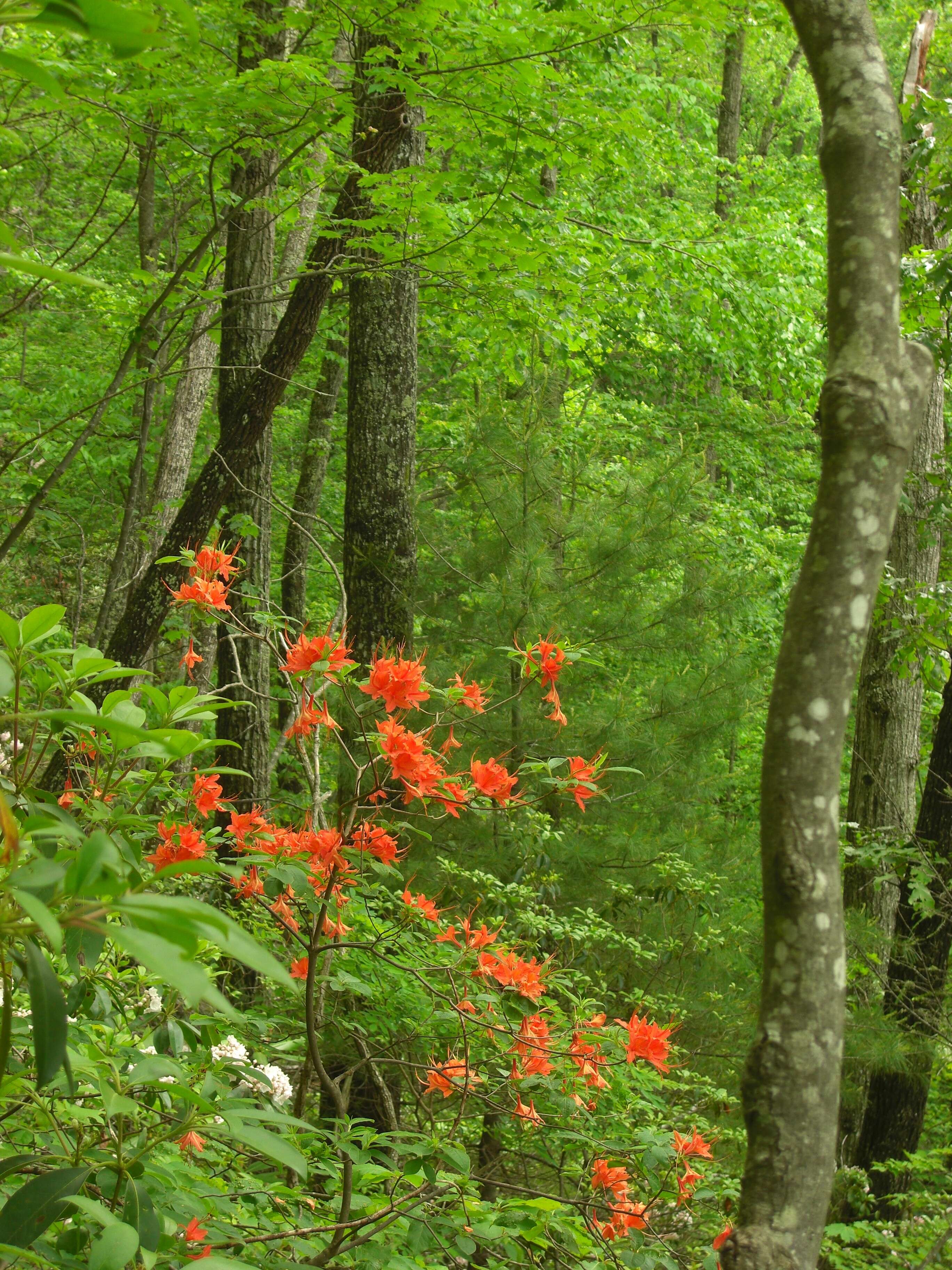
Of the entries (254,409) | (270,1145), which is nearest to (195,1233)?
(270,1145)

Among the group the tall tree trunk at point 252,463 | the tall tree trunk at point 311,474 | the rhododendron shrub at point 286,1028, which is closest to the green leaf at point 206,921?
the rhododendron shrub at point 286,1028

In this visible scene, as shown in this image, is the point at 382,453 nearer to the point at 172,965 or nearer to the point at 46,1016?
the point at 46,1016

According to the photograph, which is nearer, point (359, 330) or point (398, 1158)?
point (398, 1158)

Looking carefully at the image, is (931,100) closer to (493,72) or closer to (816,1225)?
(493,72)

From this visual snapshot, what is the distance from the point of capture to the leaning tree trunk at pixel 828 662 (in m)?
0.92

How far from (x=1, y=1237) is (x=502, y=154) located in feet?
13.9

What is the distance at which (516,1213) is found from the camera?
6.27ft

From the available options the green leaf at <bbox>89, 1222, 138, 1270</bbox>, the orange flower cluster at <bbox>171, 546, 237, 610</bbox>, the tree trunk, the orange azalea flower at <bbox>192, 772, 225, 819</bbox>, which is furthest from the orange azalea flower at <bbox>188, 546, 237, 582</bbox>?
the tree trunk

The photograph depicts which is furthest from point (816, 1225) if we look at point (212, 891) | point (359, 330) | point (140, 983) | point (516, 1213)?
point (359, 330)

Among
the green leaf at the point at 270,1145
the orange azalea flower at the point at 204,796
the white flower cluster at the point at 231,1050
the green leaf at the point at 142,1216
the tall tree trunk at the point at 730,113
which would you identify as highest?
the tall tree trunk at the point at 730,113

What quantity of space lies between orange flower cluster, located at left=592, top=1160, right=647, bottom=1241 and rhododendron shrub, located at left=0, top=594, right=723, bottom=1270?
0.01m

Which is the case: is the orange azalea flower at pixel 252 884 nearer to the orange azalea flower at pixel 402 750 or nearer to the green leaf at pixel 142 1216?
the orange azalea flower at pixel 402 750

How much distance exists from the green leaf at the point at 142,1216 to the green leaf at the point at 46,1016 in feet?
1.40

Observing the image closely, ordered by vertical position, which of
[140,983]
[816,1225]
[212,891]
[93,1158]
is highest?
[816,1225]
